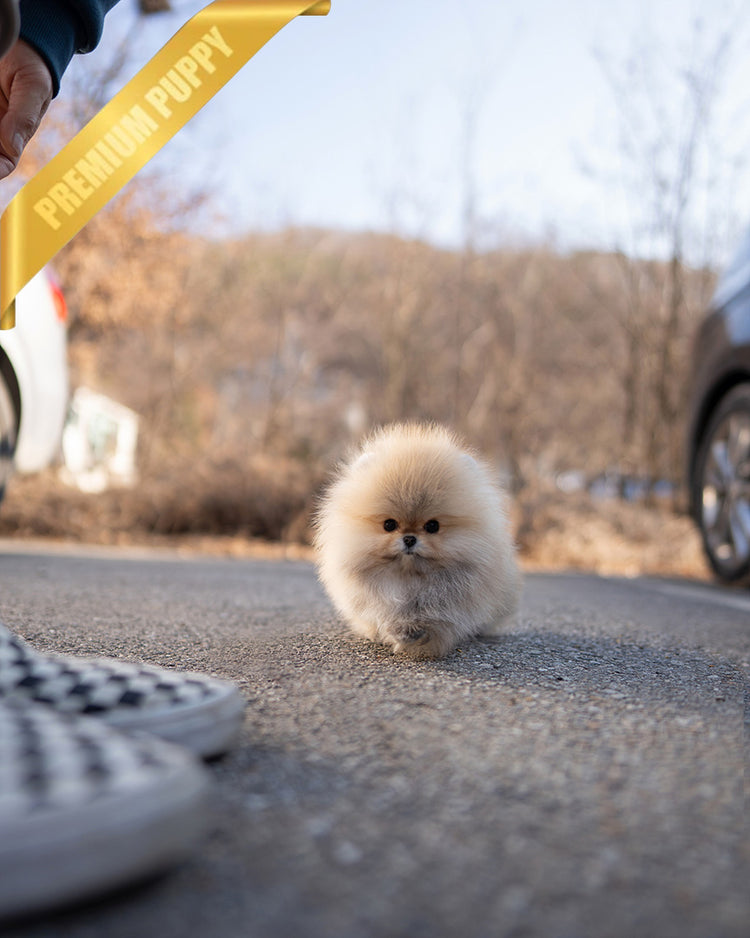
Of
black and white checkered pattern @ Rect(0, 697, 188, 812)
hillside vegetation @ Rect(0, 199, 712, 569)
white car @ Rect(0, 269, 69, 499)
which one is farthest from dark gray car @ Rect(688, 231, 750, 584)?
black and white checkered pattern @ Rect(0, 697, 188, 812)

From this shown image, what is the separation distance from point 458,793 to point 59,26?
6.90 ft

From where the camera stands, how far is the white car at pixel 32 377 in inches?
148

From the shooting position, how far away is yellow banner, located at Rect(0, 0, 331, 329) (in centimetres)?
198

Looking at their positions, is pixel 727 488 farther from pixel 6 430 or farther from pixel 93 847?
pixel 93 847

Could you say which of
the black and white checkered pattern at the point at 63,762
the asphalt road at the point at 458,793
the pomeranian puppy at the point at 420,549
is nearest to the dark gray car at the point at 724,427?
the asphalt road at the point at 458,793

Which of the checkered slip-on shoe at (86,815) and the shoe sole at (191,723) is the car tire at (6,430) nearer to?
the shoe sole at (191,723)

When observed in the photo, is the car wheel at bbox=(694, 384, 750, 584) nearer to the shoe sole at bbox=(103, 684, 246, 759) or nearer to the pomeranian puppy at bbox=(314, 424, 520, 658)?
the pomeranian puppy at bbox=(314, 424, 520, 658)

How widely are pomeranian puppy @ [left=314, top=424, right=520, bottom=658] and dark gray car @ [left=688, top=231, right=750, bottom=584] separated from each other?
99.9 inches

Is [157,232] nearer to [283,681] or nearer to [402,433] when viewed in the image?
[402,433]

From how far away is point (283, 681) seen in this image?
1728mm

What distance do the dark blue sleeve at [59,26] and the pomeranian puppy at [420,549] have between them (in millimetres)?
1380

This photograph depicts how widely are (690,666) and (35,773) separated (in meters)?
1.73

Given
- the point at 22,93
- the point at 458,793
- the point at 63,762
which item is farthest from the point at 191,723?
the point at 22,93

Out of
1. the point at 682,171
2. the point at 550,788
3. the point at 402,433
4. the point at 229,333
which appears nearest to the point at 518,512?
the point at 682,171
